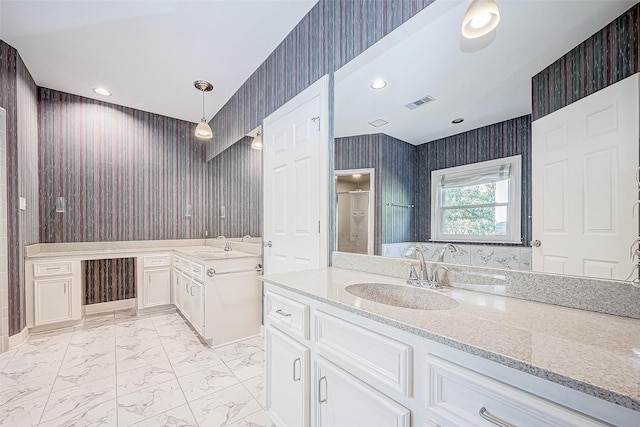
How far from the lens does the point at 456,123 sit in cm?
125

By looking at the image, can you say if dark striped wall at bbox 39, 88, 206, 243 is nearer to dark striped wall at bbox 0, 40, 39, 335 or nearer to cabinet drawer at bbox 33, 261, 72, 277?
dark striped wall at bbox 0, 40, 39, 335

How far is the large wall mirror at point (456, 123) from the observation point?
975 millimetres

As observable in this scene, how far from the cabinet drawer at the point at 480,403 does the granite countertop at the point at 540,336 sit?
0.06m

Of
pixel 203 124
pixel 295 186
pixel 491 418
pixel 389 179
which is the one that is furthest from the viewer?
pixel 203 124

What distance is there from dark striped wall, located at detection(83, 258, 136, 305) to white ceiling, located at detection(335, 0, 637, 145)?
3628 mm

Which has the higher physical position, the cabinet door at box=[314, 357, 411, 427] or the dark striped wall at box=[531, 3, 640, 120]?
the dark striped wall at box=[531, 3, 640, 120]

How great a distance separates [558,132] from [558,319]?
628 millimetres

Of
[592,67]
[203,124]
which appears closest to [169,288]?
[203,124]

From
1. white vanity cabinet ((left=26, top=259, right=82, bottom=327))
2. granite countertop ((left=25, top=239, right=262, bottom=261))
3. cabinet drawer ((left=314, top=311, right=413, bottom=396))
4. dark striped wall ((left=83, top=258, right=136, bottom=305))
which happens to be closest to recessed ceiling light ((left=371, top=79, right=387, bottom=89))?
cabinet drawer ((left=314, top=311, right=413, bottom=396))

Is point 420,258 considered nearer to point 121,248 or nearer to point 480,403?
point 480,403

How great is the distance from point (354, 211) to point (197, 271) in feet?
5.68

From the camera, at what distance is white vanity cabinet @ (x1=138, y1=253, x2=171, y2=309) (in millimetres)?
3262

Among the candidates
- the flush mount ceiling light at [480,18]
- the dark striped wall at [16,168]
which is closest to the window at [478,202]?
the flush mount ceiling light at [480,18]

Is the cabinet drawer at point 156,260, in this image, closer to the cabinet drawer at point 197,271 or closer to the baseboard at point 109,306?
the baseboard at point 109,306
